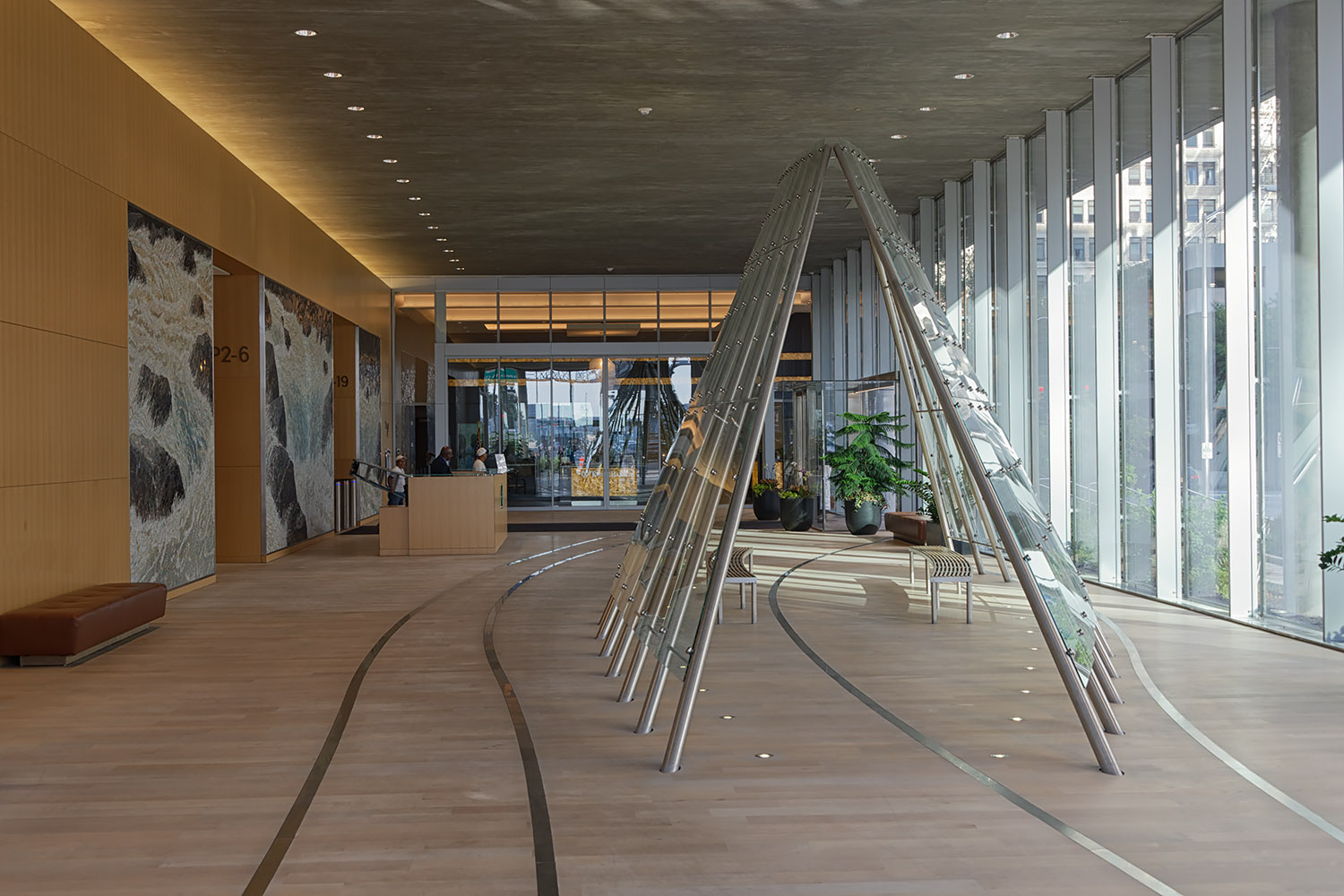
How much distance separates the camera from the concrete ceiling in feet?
27.9

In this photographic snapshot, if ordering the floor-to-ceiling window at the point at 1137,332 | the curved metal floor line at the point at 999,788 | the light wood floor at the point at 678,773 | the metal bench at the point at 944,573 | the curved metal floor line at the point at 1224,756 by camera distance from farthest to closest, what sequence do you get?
the floor-to-ceiling window at the point at 1137,332
the metal bench at the point at 944,573
the curved metal floor line at the point at 1224,756
the light wood floor at the point at 678,773
the curved metal floor line at the point at 999,788

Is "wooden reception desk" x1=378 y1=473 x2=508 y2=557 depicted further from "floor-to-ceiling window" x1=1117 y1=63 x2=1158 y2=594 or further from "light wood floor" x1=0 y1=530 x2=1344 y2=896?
"floor-to-ceiling window" x1=1117 y1=63 x2=1158 y2=594

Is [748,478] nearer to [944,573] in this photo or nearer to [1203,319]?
[944,573]

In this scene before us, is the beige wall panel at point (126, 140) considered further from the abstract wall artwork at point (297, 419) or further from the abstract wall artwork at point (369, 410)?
the abstract wall artwork at point (369, 410)

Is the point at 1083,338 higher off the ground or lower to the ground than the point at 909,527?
higher

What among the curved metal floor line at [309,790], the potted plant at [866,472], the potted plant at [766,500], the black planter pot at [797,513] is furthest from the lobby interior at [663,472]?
the potted plant at [766,500]

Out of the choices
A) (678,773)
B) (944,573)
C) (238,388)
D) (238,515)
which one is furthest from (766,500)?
(678,773)

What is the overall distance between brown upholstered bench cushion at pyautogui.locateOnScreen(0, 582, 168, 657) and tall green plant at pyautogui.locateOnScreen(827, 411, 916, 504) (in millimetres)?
10896

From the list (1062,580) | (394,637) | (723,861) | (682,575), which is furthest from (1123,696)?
(394,637)

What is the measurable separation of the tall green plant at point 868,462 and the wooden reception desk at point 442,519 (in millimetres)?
5482

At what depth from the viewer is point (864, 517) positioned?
16.7 meters

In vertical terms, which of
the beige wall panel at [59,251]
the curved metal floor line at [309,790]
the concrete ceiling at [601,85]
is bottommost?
the curved metal floor line at [309,790]

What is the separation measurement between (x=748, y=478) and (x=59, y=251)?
19.4ft

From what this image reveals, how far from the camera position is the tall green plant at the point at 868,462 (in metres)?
16.6
